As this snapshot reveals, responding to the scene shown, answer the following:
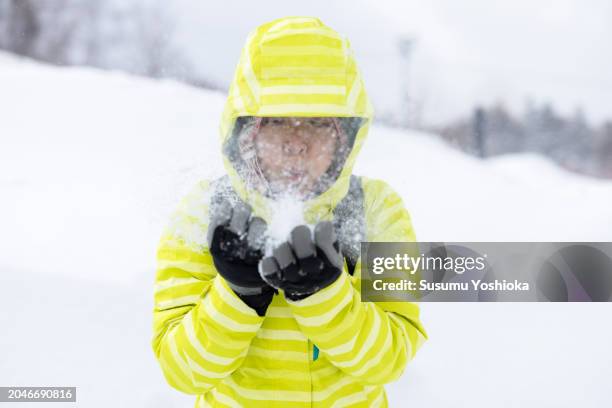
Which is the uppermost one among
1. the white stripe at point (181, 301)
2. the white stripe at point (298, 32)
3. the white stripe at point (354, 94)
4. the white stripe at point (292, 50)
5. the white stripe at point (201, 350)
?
the white stripe at point (298, 32)

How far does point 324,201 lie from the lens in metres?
0.88

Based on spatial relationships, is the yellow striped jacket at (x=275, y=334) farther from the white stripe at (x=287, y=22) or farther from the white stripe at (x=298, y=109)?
the white stripe at (x=287, y=22)

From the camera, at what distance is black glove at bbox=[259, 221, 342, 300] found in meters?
0.68

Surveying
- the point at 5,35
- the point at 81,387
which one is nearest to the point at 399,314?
the point at 81,387

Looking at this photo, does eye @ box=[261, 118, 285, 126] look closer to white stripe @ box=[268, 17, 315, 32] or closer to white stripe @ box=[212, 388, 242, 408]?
white stripe @ box=[268, 17, 315, 32]

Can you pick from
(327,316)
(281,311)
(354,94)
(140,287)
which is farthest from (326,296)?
(140,287)

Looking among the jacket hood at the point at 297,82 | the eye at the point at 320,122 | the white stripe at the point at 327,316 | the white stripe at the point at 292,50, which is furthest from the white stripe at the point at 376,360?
the white stripe at the point at 292,50

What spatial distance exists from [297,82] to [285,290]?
318 mm

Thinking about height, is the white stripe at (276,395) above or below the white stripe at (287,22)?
below

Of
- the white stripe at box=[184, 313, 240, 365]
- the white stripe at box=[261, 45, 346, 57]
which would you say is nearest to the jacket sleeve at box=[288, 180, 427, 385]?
the white stripe at box=[184, 313, 240, 365]

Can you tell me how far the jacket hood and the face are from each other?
0.07 feet

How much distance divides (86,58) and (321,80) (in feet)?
50.2

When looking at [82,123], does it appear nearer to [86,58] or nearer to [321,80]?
[321,80]

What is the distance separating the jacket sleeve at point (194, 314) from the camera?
80cm
